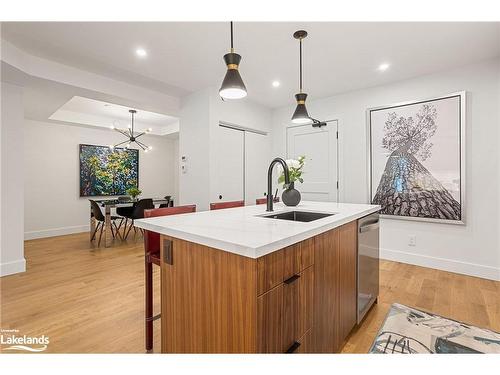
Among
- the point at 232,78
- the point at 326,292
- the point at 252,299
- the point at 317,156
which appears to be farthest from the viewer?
the point at 317,156

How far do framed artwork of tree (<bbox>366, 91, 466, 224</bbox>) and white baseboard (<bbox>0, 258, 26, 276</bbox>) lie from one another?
4.57 metres

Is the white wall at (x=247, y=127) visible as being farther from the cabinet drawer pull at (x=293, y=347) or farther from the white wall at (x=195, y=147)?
the cabinet drawer pull at (x=293, y=347)

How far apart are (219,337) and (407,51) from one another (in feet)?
10.1

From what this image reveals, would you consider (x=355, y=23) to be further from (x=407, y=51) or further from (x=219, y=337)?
(x=219, y=337)

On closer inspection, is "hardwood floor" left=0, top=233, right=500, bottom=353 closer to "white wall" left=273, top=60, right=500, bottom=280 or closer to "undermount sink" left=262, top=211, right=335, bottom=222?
"white wall" left=273, top=60, right=500, bottom=280

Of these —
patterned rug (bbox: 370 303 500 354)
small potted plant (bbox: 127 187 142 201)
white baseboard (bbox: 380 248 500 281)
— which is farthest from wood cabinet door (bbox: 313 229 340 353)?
small potted plant (bbox: 127 187 142 201)

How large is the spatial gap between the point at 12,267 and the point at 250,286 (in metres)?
3.51

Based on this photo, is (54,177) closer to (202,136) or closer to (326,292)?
(202,136)

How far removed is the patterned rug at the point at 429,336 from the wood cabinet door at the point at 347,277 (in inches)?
9.0

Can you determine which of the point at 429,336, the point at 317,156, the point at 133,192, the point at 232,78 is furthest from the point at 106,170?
the point at 429,336

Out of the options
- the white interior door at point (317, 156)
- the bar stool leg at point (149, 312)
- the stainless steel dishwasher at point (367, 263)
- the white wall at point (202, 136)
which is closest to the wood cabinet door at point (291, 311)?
the stainless steel dishwasher at point (367, 263)

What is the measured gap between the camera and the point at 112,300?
233cm

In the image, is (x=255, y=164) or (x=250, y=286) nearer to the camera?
(x=250, y=286)

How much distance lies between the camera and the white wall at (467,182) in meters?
2.79
